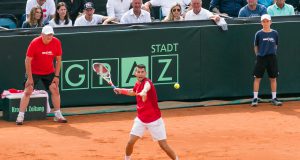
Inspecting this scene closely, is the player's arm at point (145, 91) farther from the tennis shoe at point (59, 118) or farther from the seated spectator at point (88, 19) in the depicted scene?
the seated spectator at point (88, 19)

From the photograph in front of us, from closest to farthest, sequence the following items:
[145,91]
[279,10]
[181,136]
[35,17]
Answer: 1. [145,91]
2. [181,136]
3. [35,17]
4. [279,10]

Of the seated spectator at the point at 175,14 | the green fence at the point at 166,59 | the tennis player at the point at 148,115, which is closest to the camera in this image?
the tennis player at the point at 148,115

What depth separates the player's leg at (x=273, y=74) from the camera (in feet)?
63.9

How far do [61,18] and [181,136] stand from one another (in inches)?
172

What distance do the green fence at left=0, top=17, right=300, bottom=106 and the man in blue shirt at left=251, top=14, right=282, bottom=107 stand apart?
0.72 meters

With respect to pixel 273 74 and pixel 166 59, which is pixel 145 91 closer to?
pixel 166 59

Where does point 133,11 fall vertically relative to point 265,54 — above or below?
above

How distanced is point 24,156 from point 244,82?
6933 millimetres

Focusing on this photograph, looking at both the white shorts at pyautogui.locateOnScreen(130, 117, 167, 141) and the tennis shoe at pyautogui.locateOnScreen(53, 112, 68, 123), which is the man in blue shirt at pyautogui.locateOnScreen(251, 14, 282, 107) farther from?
the white shorts at pyautogui.locateOnScreen(130, 117, 167, 141)

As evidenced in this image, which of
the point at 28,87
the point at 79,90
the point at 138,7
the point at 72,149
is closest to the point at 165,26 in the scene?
the point at 138,7

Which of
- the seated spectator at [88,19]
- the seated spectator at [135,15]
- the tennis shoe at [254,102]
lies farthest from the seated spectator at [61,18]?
the tennis shoe at [254,102]

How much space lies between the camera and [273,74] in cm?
1959

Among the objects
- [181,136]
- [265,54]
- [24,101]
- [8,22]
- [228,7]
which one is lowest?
[181,136]

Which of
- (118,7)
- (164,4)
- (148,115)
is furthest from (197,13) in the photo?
(148,115)
